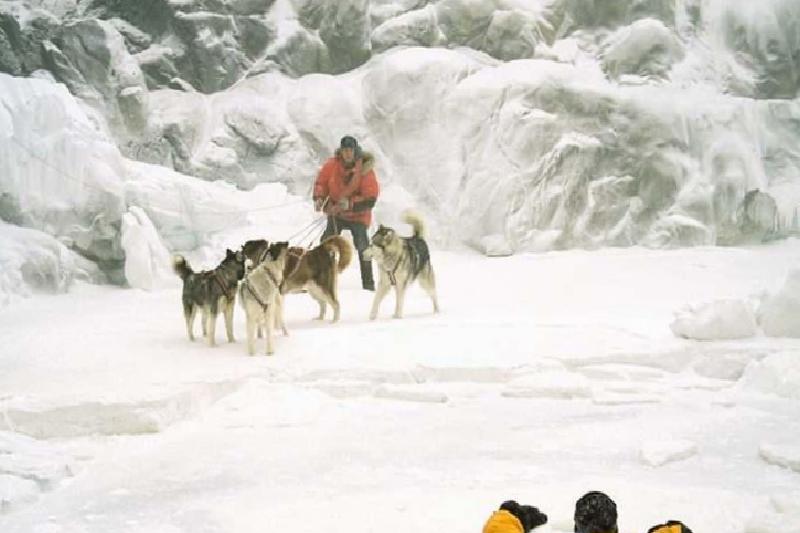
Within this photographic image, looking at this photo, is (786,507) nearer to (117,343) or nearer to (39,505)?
(39,505)

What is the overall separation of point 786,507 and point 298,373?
3.13 m

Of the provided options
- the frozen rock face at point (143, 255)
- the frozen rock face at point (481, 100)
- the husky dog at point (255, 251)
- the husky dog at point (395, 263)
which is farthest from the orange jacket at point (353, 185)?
the frozen rock face at point (481, 100)

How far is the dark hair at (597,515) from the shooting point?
2277mm

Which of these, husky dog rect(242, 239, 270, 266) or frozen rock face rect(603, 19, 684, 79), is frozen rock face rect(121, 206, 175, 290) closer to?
husky dog rect(242, 239, 270, 266)

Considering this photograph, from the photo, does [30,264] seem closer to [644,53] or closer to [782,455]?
[782,455]

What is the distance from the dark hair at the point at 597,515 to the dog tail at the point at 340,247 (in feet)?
16.0

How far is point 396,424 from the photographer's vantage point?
4.45 metres

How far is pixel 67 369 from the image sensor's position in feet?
17.3

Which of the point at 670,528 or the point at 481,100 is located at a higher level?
the point at 481,100

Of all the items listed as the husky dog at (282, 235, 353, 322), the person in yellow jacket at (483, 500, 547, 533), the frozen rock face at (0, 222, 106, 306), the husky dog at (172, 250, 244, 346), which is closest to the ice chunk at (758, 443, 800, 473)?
the person in yellow jacket at (483, 500, 547, 533)

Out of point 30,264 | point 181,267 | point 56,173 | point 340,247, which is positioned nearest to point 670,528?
point 181,267

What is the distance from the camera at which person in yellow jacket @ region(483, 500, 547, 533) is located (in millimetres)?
2398

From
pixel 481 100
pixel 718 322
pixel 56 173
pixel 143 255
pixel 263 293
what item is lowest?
pixel 718 322

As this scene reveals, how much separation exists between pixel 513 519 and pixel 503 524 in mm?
58
